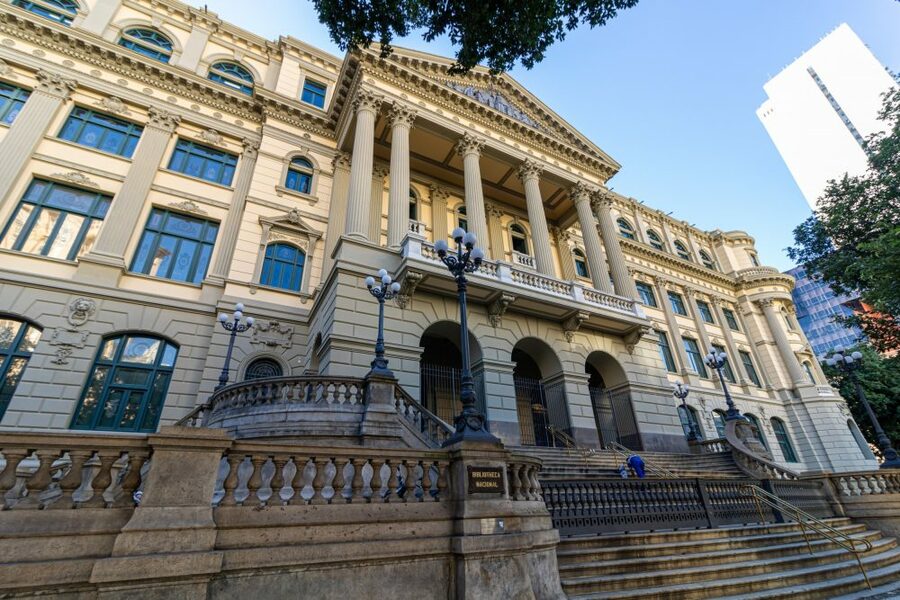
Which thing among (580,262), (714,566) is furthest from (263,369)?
(580,262)

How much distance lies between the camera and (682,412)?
26953 mm

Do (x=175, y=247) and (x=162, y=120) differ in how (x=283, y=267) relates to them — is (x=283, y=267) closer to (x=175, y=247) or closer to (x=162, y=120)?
(x=175, y=247)

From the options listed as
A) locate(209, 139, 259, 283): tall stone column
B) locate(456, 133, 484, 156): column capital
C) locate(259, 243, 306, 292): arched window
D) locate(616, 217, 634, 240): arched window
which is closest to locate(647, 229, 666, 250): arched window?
locate(616, 217, 634, 240): arched window

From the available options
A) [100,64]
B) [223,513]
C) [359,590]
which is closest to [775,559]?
[359,590]

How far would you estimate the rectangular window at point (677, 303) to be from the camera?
1282 inches

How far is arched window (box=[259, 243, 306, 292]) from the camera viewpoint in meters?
16.7

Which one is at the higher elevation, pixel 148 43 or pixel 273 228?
pixel 148 43

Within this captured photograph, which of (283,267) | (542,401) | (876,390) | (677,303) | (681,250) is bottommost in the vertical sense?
(542,401)

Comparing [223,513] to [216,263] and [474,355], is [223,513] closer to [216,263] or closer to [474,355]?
[474,355]

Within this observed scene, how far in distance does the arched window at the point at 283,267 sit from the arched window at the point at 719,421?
2756cm

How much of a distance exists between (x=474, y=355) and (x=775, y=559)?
9728mm

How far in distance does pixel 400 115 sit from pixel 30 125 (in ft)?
44.0

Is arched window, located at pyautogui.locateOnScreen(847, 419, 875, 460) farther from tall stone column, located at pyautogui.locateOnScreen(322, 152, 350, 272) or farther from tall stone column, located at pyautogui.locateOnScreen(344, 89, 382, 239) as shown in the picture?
tall stone column, located at pyautogui.locateOnScreen(322, 152, 350, 272)

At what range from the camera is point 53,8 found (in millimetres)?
17953
